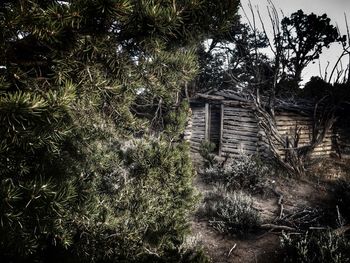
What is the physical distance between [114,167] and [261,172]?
620 centimetres

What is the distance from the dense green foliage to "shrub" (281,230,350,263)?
208cm

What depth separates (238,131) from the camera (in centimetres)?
1452

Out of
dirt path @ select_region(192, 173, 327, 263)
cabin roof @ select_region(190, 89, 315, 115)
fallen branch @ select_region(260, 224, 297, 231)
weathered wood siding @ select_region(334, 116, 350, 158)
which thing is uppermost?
cabin roof @ select_region(190, 89, 315, 115)

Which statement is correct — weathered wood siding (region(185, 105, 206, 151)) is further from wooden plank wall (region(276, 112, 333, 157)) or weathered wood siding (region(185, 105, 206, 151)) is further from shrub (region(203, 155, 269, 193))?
shrub (region(203, 155, 269, 193))

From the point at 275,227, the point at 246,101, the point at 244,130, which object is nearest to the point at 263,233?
the point at 275,227

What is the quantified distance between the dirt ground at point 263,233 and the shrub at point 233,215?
0.61 feet

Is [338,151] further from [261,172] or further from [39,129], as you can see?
[39,129]

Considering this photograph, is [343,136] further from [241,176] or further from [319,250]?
[319,250]

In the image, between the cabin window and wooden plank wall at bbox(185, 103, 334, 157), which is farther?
the cabin window

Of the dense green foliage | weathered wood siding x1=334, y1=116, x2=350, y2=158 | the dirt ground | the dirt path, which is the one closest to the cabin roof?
weathered wood siding x1=334, y1=116, x2=350, y2=158

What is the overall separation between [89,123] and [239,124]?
482 inches

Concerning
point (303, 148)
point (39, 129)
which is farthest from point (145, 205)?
point (303, 148)

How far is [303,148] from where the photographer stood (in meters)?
10.4

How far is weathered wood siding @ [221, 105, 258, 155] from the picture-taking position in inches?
548
